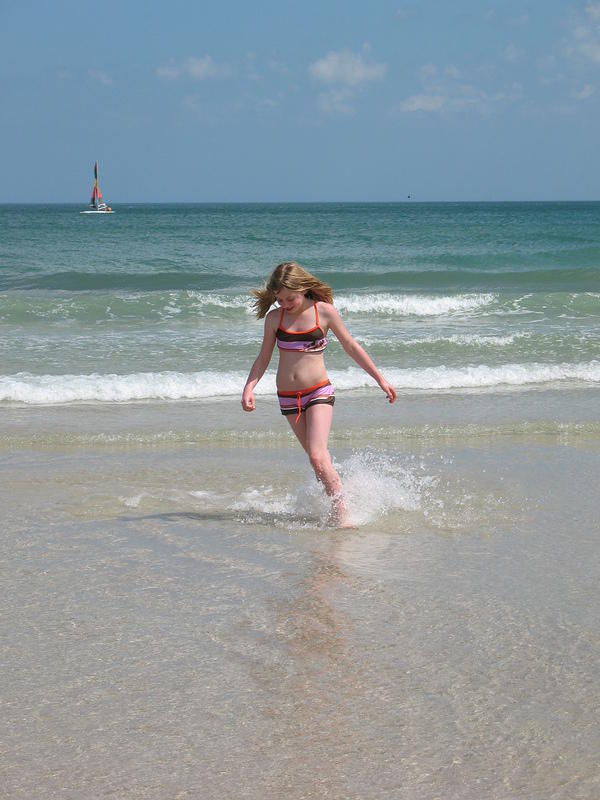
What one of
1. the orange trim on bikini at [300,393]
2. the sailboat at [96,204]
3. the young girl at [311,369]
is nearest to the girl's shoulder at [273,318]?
the young girl at [311,369]

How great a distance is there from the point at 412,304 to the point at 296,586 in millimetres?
14333

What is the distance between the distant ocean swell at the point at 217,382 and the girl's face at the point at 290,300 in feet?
14.9

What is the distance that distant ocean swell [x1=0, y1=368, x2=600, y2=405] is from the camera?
9.66m

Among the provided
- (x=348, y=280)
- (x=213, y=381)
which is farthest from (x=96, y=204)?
(x=213, y=381)

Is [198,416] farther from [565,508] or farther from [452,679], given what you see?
[452,679]

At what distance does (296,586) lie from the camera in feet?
14.5

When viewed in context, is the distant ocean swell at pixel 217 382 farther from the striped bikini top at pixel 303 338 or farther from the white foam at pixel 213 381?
the striped bikini top at pixel 303 338

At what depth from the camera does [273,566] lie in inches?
185

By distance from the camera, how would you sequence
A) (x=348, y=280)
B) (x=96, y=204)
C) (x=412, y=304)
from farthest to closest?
1. (x=96, y=204)
2. (x=348, y=280)
3. (x=412, y=304)

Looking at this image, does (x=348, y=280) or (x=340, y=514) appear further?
(x=348, y=280)

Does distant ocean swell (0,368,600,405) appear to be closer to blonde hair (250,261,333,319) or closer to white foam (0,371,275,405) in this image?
white foam (0,371,275,405)

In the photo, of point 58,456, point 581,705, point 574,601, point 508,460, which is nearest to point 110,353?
point 58,456

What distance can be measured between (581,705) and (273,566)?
73.0 inches

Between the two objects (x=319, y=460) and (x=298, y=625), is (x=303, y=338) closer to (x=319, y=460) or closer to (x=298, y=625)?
(x=319, y=460)
